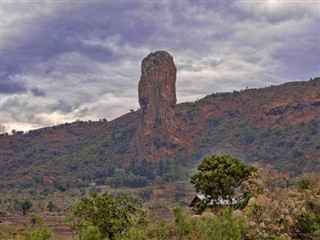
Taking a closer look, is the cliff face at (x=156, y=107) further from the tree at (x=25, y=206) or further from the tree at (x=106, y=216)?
the tree at (x=106, y=216)

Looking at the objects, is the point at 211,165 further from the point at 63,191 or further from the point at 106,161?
the point at 106,161

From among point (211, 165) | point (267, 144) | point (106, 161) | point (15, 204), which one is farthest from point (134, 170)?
point (211, 165)

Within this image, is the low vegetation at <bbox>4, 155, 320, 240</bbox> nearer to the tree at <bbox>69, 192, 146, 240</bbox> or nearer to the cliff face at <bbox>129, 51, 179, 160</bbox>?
the tree at <bbox>69, 192, 146, 240</bbox>

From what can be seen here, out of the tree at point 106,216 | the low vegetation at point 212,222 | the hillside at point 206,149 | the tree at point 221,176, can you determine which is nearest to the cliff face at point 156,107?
the hillside at point 206,149

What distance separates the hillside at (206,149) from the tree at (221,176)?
78.7m

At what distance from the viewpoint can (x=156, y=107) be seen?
18225 centimetres

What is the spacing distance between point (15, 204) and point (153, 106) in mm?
92273

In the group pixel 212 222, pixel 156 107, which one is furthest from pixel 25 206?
pixel 156 107

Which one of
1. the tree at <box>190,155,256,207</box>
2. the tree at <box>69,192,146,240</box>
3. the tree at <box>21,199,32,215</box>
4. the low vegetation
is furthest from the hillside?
the tree at <box>69,192,146,240</box>

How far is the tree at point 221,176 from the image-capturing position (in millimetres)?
39750

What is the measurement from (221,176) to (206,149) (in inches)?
5288

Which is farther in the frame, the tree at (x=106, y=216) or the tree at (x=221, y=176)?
the tree at (x=221, y=176)

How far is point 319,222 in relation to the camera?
101 feet

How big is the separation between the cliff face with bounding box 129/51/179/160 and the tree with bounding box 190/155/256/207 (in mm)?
134328
